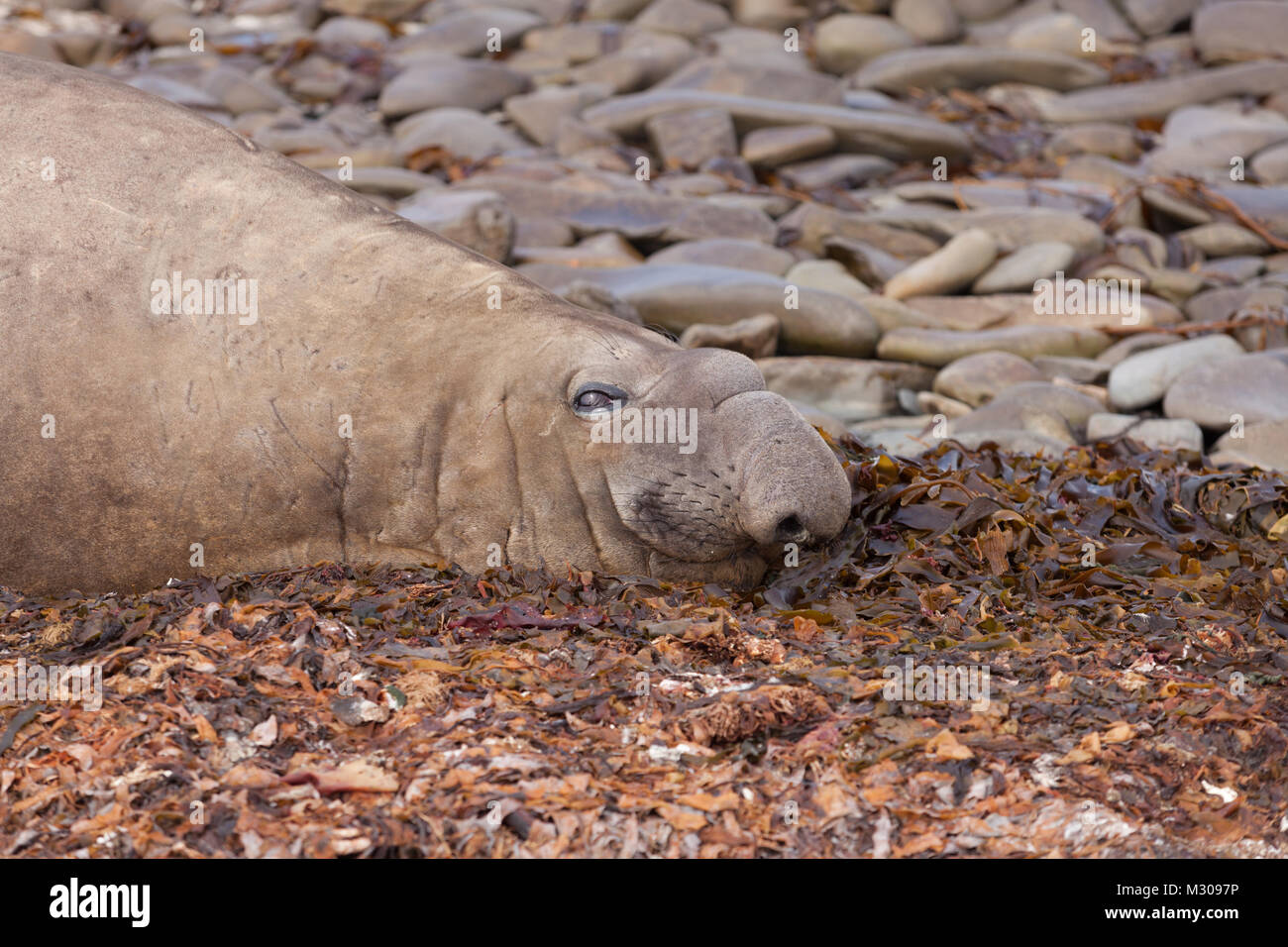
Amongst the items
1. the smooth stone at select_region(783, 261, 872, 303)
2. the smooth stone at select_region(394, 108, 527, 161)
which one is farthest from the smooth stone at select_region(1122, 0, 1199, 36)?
the smooth stone at select_region(783, 261, 872, 303)

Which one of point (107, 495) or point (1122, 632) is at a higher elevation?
point (107, 495)

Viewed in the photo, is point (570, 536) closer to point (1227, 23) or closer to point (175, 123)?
point (175, 123)

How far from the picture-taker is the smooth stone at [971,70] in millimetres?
17328

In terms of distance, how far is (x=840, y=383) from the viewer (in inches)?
362

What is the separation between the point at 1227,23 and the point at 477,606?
660 inches

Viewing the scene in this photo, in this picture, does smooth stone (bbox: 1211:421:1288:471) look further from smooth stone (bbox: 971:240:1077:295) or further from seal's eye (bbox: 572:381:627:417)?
seal's eye (bbox: 572:381:627:417)

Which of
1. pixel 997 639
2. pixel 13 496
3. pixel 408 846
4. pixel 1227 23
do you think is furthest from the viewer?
pixel 1227 23

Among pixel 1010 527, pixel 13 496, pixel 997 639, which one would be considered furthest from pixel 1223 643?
pixel 13 496

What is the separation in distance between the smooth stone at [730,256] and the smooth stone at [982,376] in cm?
Answer: 220

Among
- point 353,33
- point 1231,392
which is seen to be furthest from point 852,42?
point 1231,392

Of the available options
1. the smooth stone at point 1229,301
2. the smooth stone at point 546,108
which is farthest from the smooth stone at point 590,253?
the smooth stone at point 1229,301

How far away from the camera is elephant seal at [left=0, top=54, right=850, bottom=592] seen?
15.3 feet

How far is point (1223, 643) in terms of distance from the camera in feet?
14.3

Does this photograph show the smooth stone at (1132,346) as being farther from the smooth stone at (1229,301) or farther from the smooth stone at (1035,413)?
the smooth stone at (1035,413)
